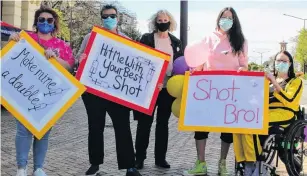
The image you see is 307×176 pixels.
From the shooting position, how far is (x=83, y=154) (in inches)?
268

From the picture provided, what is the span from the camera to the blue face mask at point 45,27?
4910 millimetres

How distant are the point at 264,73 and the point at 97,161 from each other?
6.96ft

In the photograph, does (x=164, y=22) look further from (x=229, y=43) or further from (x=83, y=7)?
(x=83, y=7)

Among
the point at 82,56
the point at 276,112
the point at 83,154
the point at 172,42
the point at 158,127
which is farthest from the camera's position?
the point at 83,154

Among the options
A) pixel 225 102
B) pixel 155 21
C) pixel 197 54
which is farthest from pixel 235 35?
pixel 155 21

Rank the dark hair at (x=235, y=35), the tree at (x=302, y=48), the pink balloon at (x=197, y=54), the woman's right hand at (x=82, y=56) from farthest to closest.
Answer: the tree at (x=302, y=48) → the pink balloon at (x=197, y=54) → the dark hair at (x=235, y=35) → the woman's right hand at (x=82, y=56)

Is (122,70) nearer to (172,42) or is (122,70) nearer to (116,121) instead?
(116,121)

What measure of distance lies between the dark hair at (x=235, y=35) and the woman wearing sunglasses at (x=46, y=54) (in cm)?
176

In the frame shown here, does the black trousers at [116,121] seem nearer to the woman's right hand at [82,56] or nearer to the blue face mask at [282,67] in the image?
the woman's right hand at [82,56]

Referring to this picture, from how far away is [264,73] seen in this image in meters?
4.89

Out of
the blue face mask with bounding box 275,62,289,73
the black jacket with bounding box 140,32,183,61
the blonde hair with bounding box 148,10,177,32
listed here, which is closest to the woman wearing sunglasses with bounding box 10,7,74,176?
the black jacket with bounding box 140,32,183,61

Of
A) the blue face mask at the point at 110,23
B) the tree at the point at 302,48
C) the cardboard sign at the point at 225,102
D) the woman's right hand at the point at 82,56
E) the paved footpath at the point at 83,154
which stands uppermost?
the tree at the point at 302,48

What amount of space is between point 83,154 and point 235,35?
291 centimetres

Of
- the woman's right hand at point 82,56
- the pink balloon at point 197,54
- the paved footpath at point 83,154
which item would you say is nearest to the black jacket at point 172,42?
the pink balloon at point 197,54
